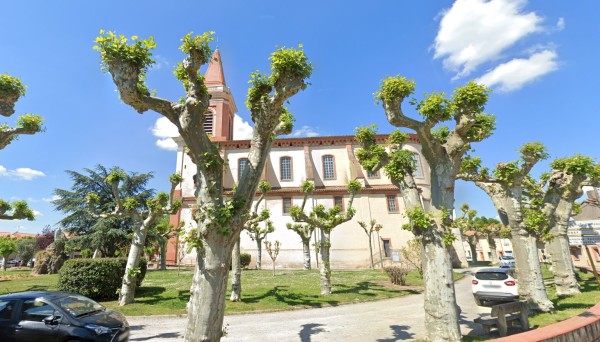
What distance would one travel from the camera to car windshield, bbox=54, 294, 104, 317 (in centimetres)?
658

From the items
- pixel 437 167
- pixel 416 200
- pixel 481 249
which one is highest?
pixel 437 167

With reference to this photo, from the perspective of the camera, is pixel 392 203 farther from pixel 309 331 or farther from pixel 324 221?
pixel 309 331

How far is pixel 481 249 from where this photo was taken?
211ft

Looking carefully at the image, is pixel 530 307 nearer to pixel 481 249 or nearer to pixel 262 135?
pixel 262 135

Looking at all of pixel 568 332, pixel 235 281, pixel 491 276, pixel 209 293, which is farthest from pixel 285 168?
pixel 568 332

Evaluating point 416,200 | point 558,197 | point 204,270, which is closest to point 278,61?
point 204,270

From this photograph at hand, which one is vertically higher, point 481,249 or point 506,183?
point 506,183

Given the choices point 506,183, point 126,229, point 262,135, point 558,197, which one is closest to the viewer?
point 262,135

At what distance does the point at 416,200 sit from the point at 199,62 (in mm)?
6628

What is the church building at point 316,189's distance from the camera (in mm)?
31719

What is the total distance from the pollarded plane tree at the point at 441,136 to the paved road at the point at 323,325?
82.9 inches

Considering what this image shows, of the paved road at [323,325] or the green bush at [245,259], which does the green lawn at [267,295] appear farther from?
the green bush at [245,259]

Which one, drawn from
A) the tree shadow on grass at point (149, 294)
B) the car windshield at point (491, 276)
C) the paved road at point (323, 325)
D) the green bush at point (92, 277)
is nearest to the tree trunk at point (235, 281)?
the paved road at point (323, 325)

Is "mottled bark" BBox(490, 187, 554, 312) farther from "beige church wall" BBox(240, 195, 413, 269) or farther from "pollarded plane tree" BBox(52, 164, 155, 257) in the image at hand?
"pollarded plane tree" BBox(52, 164, 155, 257)
